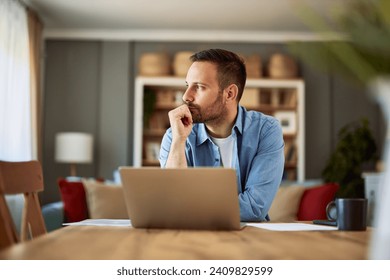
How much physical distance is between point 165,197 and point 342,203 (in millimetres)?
361

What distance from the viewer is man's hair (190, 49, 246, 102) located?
158 centimetres

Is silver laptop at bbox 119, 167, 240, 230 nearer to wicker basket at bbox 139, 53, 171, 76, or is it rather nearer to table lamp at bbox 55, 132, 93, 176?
table lamp at bbox 55, 132, 93, 176

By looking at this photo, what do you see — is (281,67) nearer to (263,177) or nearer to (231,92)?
(231,92)

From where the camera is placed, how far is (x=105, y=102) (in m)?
4.97

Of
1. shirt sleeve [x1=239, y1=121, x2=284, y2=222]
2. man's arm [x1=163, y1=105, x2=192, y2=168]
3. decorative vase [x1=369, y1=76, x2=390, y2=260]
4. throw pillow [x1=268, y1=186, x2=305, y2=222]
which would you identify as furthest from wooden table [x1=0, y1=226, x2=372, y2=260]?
throw pillow [x1=268, y1=186, x2=305, y2=222]

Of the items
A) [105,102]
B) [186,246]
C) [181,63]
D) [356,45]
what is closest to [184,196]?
[186,246]

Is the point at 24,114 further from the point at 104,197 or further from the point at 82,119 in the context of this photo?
the point at 104,197

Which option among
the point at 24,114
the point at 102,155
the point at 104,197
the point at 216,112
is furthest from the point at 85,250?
the point at 102,155

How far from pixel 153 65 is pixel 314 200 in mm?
2235

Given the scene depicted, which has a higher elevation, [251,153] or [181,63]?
[181,63]

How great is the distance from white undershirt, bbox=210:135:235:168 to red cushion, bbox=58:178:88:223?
1.69m

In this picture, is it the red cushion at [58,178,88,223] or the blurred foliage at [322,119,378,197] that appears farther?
the blurred foliage at [322,119,378,197]

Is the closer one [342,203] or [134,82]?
[342,203]

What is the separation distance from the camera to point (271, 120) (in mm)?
1687
